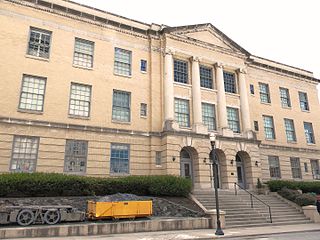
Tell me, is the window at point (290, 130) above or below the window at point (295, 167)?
above

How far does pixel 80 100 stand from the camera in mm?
23031

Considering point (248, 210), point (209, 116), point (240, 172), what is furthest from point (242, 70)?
point (248, 210)

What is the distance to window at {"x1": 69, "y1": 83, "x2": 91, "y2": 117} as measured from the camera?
22656 millimetres

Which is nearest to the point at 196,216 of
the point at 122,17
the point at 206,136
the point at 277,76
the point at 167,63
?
the point at 206,136

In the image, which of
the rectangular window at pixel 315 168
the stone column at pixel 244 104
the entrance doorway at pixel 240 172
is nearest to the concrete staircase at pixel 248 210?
the entrance doorway at pixel 240 172

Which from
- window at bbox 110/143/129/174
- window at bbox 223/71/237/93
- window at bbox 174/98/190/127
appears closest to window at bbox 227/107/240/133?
window at bbox 223/71/237/93

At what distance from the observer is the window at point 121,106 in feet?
79.7

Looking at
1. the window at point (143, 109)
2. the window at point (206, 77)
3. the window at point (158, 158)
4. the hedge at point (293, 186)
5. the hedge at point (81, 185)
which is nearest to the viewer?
the hedge at point (81, 185)

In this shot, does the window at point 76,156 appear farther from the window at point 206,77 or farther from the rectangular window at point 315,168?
the rectangular window at point 315,168

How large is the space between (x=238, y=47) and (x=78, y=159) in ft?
67.9

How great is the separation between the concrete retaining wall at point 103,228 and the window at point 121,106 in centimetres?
1050

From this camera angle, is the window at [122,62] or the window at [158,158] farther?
the window at [122,62]

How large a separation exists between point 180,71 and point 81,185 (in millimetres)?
14687

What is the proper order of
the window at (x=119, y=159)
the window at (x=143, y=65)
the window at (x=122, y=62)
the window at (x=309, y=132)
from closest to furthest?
the window at (x=119, y=159) < the window at (x=122, y=62) < the window at (x=143, y=65) < the window at (x=309, y=132)
